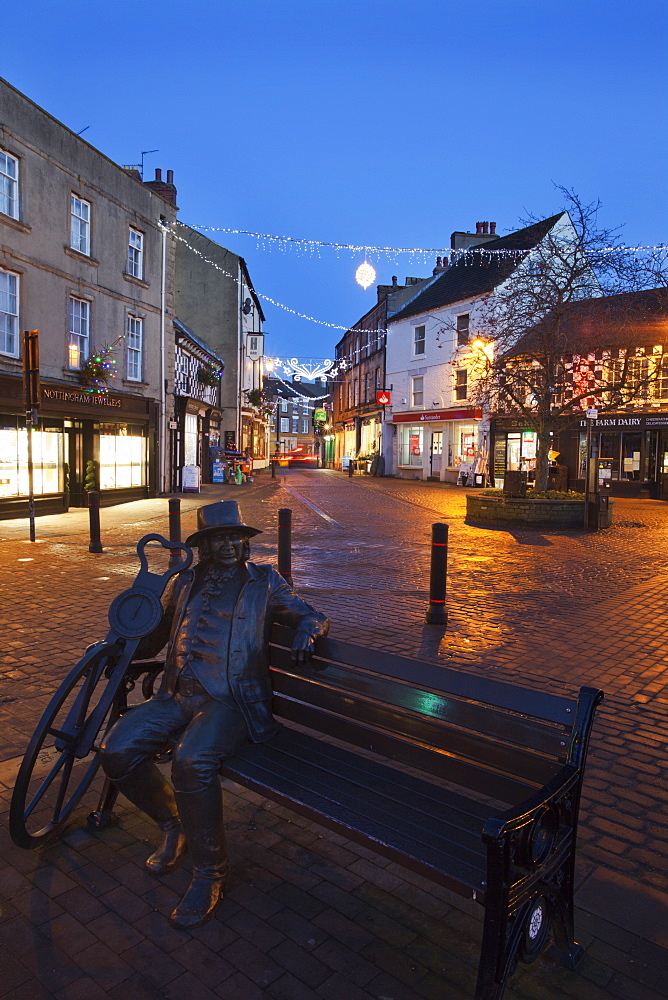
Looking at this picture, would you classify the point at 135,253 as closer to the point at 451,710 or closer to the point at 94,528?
the point at 94,528

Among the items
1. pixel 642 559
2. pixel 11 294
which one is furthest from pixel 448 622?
pixel 11 294

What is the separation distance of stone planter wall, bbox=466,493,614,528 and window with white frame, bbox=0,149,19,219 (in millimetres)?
12850

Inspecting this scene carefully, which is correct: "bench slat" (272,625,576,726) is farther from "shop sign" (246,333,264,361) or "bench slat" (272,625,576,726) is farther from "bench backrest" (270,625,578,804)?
"shop sign" (246,333,264,361)

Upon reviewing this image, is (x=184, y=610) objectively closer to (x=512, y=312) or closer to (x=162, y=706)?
(x=162, y=706)

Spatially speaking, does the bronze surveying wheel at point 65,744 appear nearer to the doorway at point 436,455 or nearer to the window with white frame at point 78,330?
the window with white frame at point 78,330

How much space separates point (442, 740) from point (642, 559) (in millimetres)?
9803

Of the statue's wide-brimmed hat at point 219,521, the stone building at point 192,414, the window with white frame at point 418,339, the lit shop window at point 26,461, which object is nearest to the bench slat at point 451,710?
the statue's wide-brimmed hat at point 219,521

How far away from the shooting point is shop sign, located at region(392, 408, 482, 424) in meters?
33.7

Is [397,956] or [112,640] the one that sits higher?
[112,640]

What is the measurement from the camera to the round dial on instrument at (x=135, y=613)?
9.83 ft

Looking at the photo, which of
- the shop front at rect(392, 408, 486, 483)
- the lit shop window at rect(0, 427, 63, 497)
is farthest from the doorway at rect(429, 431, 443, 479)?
the lit shop window at rect(0, 427, 63, 497)

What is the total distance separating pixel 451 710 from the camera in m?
2.49

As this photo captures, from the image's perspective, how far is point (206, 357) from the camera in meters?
29.5

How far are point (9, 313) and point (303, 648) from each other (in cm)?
1476
